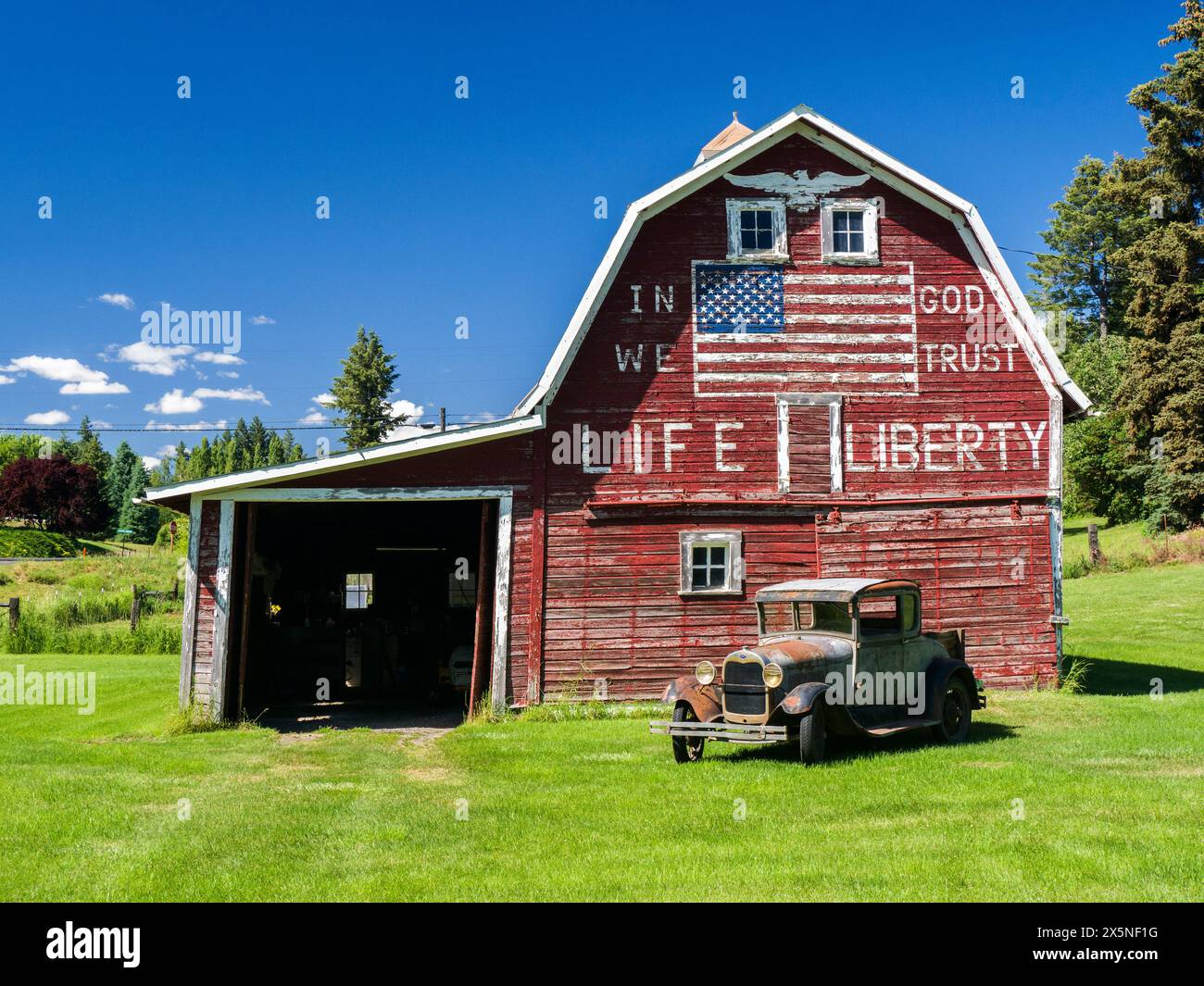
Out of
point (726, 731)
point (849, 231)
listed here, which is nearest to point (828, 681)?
point (726, 731)

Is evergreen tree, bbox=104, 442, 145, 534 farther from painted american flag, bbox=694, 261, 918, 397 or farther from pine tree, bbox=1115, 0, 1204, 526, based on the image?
painted american flag, bbox=694, 261, 918, 397

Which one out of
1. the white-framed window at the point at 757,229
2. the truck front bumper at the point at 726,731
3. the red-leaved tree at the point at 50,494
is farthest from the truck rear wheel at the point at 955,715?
the red-leaved tree at the point at 50,494

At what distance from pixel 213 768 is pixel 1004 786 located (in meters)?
8.83

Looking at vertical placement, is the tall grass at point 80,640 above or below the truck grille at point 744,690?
below

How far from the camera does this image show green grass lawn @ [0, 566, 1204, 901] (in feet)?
22.4

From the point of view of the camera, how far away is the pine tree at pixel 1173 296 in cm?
3962

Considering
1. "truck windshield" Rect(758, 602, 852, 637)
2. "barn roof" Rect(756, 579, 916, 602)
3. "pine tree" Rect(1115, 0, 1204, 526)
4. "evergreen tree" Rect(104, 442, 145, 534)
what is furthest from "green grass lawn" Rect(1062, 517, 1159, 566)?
"evergreen tree" Rect(104, 442, 145, 534)

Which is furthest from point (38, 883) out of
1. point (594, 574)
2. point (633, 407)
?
point (633, 407)

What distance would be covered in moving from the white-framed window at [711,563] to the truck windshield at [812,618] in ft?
11.1

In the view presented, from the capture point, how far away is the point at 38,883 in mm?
7195

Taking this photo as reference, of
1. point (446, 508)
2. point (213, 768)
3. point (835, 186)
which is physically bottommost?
point (213, 768)

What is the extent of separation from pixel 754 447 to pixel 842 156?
5078 millimetres

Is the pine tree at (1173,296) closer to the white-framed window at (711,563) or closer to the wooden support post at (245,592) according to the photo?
the white-framed window at (711,563)
